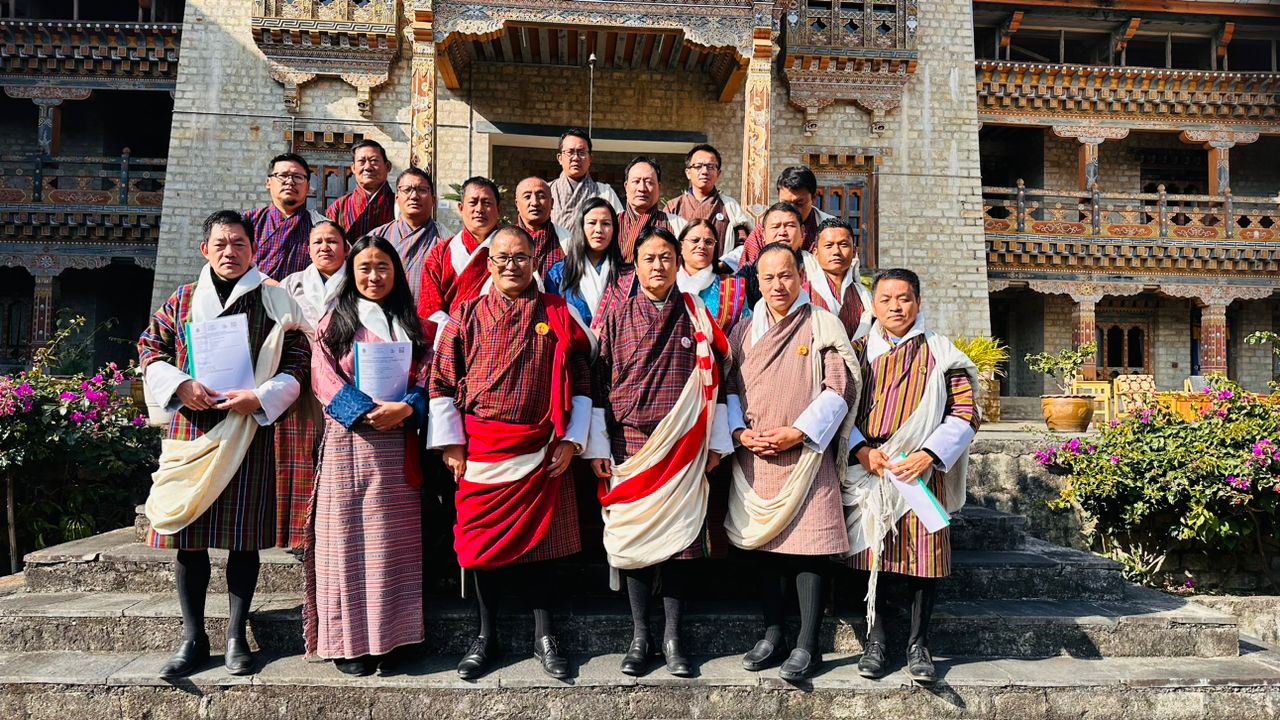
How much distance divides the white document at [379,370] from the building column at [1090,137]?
15.4 meters

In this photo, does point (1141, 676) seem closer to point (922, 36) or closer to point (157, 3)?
point (922, 36)

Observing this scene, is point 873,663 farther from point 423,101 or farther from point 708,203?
point 423,101

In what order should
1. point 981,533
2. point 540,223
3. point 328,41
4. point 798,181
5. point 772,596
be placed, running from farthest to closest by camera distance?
point 328,41, point 981,533, point 798,181, point 540,223, point 772,596

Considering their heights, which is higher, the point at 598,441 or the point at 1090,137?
the point at 1090,137

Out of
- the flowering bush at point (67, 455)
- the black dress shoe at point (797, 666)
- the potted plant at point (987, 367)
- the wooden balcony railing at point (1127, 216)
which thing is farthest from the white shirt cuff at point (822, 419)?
the wooden balcony railing at point (1127, 216)

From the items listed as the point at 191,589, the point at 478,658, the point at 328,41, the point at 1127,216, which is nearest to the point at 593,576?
the point at 478,658

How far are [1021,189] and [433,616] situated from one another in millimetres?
14047

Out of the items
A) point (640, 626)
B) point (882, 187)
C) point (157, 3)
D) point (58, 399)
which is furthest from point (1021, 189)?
point (157, 3)

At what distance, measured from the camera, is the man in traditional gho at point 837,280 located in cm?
386

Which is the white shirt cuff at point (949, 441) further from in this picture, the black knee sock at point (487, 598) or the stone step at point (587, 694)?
the black knee sock at point (487, 598)

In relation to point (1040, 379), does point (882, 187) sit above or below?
above

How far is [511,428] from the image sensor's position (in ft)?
10.3

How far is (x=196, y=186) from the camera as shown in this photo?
38.7ft

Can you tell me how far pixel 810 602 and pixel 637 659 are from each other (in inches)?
30.5
